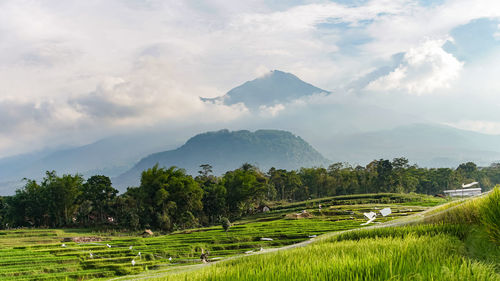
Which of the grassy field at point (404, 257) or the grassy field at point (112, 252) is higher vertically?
the grassy field at point (404, 257)

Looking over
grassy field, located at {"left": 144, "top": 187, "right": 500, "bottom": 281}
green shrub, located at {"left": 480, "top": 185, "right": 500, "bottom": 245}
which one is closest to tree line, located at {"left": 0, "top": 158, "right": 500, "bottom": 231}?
grassy field, located at {"left": 144, "top": 187, "right": 500, "bottom": 281}

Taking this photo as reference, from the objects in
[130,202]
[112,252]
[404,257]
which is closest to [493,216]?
[404,257]

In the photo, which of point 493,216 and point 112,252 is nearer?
point 493,216

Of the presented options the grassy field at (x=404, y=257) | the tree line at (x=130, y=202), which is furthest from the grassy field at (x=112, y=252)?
the grassy field at (x=404, y=257)

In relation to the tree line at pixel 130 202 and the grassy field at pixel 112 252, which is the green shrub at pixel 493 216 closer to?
the grassy field at pixel 112 252

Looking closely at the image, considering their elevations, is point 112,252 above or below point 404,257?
below

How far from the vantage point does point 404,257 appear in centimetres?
A: 281

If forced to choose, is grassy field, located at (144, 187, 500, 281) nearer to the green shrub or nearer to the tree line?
the green shrub

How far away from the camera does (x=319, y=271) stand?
250 cm

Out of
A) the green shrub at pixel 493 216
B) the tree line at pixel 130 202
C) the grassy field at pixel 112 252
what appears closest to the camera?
the green shrub at pixel 493 216

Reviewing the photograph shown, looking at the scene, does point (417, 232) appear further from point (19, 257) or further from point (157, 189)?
point (157, 189)

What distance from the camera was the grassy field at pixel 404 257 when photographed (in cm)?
227

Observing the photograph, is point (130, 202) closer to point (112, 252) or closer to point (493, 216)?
point (112, 252)

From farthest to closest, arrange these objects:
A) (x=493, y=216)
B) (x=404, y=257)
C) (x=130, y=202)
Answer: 1. (x=130, y=202)
2. (x=493, y=216)
3. (x=404, y=257)
